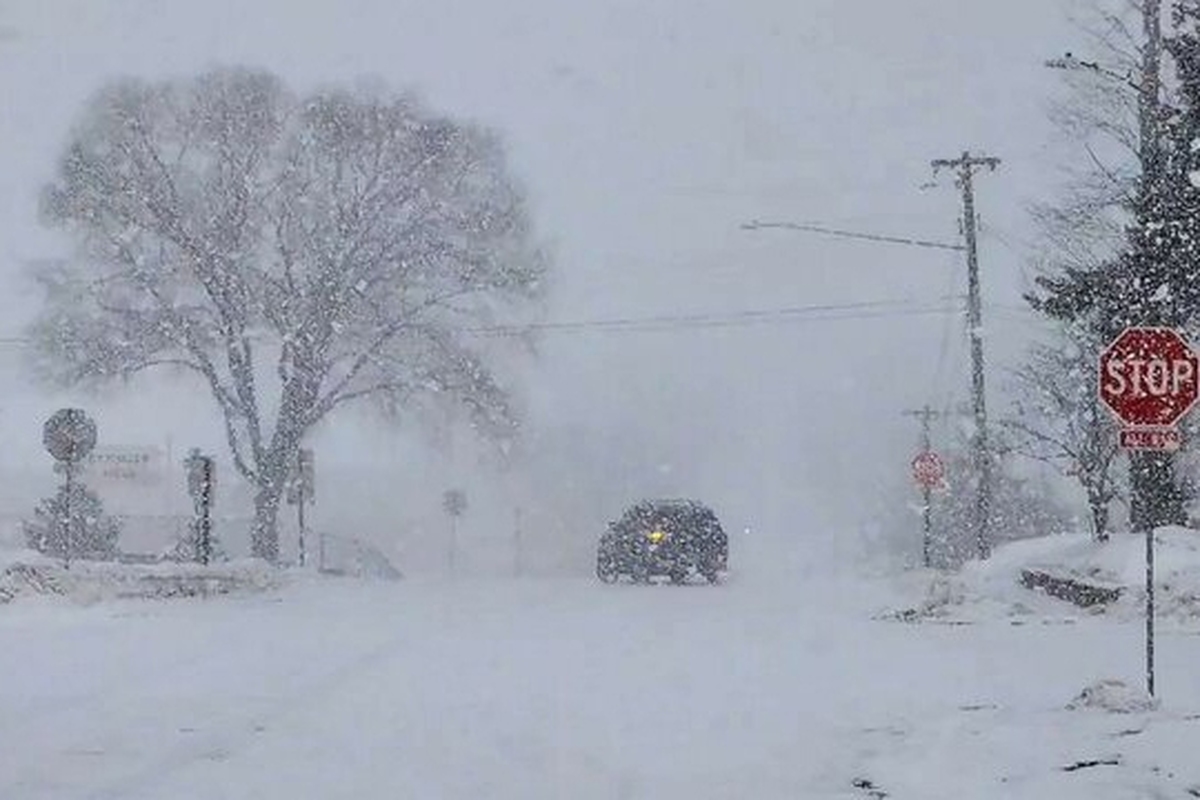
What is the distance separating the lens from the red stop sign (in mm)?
11461

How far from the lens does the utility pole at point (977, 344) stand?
1369 inches

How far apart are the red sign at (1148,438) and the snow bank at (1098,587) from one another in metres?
9.29

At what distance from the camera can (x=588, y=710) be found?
11359 millimetres

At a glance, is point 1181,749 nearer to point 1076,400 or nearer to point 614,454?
point 1076,400

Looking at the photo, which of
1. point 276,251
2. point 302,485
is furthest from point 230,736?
point 276,251

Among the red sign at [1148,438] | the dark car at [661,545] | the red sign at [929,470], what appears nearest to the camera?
the red sign at [1148,438]

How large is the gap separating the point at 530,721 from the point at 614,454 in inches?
4551

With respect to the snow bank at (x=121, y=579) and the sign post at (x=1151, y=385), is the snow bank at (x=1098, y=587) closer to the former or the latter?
the sign post at (x=1151, y=385)

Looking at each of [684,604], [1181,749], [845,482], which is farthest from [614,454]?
[1181,749]

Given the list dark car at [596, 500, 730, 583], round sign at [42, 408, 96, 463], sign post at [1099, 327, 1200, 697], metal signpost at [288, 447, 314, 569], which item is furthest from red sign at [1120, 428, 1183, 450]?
metal signpost at [288, 447, 314, 569]

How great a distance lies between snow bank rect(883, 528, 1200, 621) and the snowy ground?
1.14m

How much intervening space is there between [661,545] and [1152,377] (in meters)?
22.2

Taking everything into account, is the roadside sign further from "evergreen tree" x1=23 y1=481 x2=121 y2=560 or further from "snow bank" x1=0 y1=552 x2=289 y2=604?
"evergreen tree" x1=23 y1=481 x2=121 y2=560

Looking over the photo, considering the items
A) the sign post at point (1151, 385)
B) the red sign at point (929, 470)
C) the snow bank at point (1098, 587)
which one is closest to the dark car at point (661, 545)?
the red sign at point (929, 470)
